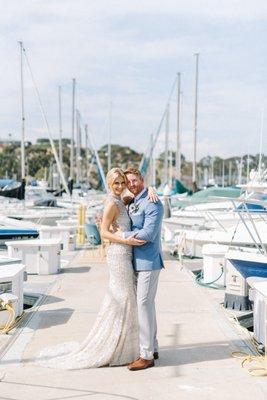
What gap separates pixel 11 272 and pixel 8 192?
18515 mm

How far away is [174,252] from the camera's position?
15164 millimetres

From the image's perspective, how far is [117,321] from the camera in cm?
538

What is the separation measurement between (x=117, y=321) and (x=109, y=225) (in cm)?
88

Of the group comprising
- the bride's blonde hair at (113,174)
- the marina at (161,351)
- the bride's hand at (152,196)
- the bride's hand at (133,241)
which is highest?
the bride's blonde hair at (113,174)

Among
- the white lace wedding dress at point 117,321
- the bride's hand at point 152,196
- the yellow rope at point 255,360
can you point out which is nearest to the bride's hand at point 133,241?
the white lace wedding dress at point 117,321

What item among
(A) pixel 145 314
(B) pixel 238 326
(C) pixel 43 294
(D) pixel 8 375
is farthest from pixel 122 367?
(C) pixel 43 294

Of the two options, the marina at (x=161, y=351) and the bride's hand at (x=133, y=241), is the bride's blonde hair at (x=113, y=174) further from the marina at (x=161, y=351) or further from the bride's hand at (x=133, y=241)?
the marina at (x=161, y=351)

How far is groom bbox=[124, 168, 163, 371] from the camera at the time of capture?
526 centimetres

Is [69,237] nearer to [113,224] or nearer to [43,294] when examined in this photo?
[43,294]

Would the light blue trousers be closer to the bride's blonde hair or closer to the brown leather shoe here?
the brown leather shoe

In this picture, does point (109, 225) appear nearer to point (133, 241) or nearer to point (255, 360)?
point (133, 241)

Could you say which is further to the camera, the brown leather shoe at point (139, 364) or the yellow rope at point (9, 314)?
the yellow rope at point (9, 314)

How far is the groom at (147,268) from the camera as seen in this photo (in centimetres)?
526

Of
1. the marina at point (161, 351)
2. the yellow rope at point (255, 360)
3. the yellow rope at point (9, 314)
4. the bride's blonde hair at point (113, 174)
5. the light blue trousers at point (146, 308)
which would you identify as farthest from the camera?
the yellow rope at point (9, 314)
